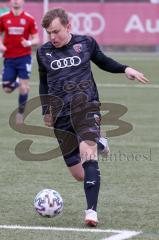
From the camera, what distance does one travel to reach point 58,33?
7.43m

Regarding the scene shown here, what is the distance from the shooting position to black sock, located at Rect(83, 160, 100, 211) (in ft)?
23.7

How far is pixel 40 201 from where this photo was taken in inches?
293

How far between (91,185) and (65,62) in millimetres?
1169

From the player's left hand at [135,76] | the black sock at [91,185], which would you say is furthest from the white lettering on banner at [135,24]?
the black sock at [91,185]

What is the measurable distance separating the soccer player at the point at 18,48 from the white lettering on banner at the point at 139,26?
16.8 metres

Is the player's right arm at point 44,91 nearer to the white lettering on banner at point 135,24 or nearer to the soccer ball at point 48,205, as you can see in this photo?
the soccer ball at point 48,205

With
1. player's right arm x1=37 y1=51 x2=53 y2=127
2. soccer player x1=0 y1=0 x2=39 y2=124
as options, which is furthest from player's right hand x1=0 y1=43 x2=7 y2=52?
player's right arm x1=37 y1=51 x2=53 y2=127

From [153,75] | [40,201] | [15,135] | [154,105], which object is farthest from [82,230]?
[153,75]

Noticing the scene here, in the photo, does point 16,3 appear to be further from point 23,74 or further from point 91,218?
point 91,218

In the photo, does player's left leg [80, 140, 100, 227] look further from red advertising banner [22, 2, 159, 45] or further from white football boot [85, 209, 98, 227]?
red advertising banner [22, 2, 159, 45]

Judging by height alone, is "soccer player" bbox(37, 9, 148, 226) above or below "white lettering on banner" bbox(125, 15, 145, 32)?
above

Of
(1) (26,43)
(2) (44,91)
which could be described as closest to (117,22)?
(1) (26,43)

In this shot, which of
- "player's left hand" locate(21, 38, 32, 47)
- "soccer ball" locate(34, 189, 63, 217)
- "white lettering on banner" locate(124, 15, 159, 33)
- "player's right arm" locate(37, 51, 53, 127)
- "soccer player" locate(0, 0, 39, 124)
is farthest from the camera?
"white lettering on banner" locate(124, 15, 159, 33)

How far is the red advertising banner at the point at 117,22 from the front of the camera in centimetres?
3222
